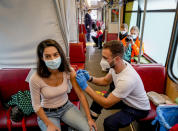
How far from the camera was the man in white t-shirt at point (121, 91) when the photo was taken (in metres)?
1.59

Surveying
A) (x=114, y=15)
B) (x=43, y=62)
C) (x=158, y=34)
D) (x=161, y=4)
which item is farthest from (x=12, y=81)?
(x=114, y=15)

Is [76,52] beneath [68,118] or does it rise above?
above

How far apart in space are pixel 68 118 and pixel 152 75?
5.17 ft

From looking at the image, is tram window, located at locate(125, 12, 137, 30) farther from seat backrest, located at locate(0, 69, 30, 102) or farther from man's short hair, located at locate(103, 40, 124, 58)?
seat backrest, located at locate(0, 69, 30, 102)

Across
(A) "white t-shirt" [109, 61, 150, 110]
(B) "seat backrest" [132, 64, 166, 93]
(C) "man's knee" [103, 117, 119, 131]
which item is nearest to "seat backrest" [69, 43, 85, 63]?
(B) "seat backrest" [132, 64, 166, 93]

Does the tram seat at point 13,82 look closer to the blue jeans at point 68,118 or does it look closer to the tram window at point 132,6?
the blue jeans at point 68,118

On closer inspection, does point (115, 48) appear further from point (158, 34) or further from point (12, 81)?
point (158, 34)

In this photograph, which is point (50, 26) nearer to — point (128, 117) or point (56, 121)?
point (56, 121)

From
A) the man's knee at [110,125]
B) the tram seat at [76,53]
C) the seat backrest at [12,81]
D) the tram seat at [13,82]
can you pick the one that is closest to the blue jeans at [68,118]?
the man's knee at [110,125]

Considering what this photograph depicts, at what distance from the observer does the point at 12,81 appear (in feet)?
7.47

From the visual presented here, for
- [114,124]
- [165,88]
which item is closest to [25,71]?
[114,124]

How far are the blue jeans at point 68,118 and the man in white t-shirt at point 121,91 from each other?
30cm

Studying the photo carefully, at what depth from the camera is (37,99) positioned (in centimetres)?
171

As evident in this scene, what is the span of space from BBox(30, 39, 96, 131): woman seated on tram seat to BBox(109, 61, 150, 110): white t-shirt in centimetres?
53
